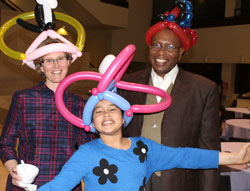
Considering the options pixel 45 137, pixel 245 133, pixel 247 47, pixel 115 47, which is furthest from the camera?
pixel 115 47

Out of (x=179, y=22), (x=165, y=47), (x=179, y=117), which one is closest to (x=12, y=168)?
(x=179, y=117)

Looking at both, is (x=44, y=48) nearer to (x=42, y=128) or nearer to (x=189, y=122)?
(x=42, y=128)

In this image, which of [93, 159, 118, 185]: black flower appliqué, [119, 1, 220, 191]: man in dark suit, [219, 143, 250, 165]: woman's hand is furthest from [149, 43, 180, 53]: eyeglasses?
[93, 159, 118, 185]: black flower appliqué

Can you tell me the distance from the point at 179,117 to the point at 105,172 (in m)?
0.65

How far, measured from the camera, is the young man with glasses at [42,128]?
1.56 meters

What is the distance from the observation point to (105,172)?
1402 millimetres

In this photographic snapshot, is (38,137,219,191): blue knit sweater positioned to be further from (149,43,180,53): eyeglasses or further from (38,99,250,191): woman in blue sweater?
(149,43,180,53): eyeglasses

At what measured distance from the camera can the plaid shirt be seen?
61.6 inches

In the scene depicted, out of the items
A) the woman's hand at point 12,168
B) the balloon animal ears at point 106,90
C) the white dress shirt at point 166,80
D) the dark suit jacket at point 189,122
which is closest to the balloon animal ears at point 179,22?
the white dress shirt at point 166,80

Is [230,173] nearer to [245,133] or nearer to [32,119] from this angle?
[245,133]

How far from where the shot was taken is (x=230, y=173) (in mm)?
2850

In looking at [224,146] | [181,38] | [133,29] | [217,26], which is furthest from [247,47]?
[181,38]

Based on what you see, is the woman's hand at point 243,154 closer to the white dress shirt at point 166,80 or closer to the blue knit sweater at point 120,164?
the blue knit sweater at point 120,164

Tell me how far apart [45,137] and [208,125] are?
3.36ft
